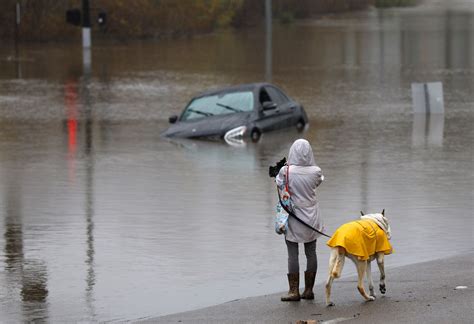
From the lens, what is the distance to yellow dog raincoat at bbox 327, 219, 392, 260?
10.8 m

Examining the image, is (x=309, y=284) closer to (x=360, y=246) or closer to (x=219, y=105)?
(x=360, y=246)

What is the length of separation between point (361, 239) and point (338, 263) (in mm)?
267

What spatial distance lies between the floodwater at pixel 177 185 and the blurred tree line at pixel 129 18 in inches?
676

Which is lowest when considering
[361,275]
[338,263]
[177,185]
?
[177,185]

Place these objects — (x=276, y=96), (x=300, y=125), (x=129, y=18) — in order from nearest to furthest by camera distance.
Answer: (x=276, y=96)
(x=300, y=125)
(x=129, y=18)

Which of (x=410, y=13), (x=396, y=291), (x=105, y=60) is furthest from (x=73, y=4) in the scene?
(x=396, y=291)

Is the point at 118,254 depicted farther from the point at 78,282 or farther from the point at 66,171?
the point at 66,171

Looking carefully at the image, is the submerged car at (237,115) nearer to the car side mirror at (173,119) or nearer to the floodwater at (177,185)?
the car side mirror at (173,119)

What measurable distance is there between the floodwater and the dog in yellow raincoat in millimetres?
1271

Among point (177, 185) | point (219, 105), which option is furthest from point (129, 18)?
point (177, 185)

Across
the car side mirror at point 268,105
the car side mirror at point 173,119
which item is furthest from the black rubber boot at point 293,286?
the car side mirror at point 268,105

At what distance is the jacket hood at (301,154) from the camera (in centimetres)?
A: 1144

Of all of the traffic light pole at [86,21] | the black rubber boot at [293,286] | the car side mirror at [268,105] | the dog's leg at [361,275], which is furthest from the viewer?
the traffic light pole at [86,21]

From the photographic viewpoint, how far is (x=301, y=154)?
1144 cm
